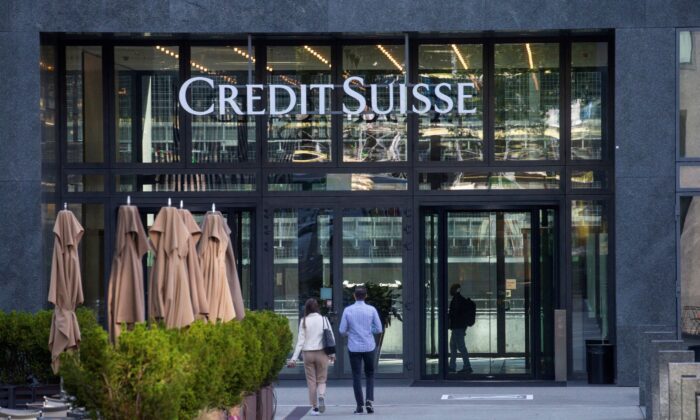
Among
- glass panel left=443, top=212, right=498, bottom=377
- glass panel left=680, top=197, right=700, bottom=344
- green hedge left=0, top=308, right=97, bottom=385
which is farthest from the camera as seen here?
glass panel left=443, top=212, right=498, bottom=377

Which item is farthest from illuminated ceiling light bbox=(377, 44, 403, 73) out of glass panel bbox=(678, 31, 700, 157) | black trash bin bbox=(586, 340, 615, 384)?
black trash bin bbox=(586, 340, 615, 384)

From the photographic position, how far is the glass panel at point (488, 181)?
2312 cm

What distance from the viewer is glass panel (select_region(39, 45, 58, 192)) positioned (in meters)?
22.4

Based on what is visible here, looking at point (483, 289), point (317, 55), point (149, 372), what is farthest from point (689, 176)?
point (149, 372)

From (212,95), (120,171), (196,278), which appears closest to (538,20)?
(212,95)

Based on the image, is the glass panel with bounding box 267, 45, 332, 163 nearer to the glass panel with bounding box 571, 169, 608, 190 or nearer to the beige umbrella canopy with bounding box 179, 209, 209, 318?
the glass panel with bounding box 571, 169, 608, 190

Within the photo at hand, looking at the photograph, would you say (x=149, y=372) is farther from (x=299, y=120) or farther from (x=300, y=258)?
(x=299, y=120)

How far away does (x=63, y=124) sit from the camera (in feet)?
76.5

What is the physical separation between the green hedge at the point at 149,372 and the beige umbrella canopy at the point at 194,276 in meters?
1.08

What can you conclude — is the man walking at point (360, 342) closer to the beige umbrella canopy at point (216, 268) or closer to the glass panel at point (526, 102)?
the beige umbrella canopy at point (216, 268)

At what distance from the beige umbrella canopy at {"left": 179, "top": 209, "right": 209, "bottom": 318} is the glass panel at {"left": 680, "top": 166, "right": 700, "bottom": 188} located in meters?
9.67

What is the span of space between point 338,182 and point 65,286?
310 inches

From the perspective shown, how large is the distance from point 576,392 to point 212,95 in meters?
7.94

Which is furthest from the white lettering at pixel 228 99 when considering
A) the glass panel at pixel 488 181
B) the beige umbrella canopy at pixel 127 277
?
Answer: the beige umbrella canopy at pixel 127 277
